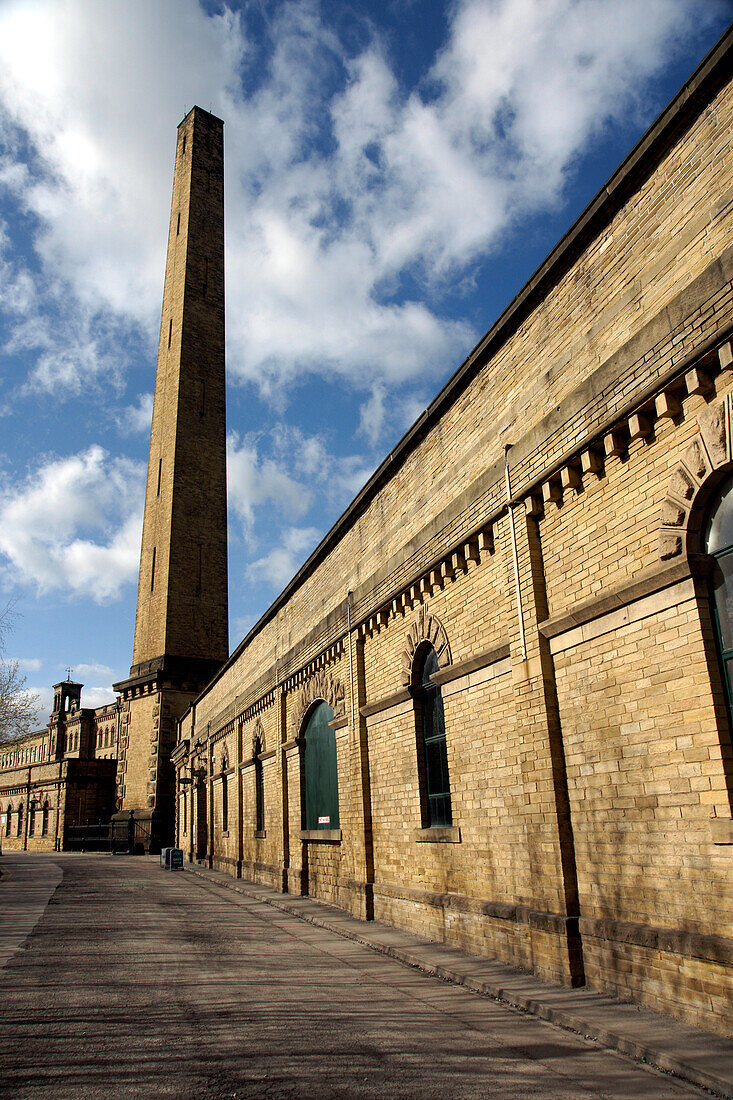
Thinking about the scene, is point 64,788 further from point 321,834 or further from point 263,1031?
point 263,1031

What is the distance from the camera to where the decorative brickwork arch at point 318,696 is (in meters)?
14.5

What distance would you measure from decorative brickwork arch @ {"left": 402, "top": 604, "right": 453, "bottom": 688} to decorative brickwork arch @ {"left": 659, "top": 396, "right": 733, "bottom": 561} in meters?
4.33

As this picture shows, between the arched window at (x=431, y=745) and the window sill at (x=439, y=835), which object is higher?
the arched window at (x=431, y=745)

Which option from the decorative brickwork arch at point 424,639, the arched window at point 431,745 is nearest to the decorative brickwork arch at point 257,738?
the decorative brickwork arch at point 424,639

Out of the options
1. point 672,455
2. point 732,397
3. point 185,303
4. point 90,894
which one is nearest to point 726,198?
point 732,397

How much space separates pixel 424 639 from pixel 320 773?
21.3 ft

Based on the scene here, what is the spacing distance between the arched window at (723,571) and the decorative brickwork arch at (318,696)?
9078mm

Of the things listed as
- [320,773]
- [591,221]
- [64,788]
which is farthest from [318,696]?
[64,788]

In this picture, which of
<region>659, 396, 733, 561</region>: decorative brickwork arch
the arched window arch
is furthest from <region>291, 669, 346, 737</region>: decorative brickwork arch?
the arched window arch

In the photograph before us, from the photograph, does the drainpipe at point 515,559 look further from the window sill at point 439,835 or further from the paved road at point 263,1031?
the paved road at point 263,1031

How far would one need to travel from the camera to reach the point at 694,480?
6.07 meters

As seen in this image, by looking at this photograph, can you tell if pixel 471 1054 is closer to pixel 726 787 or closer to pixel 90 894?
pixel 726 787

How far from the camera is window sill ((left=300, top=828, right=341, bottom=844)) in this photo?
14.7m

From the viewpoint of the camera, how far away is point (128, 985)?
26.1 ft
